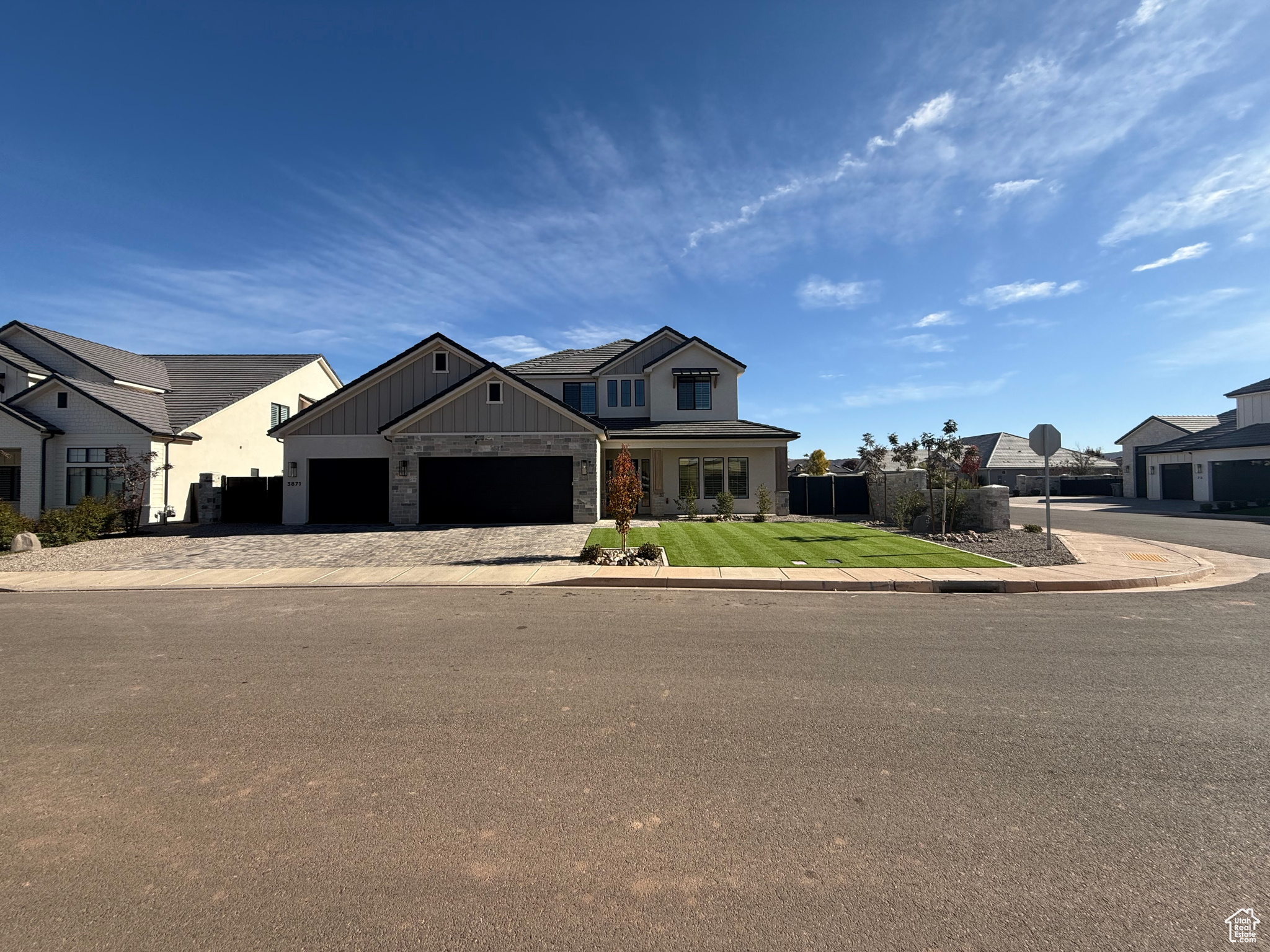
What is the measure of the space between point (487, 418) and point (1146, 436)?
161ft

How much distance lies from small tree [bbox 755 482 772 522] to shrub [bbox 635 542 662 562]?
9169 mm

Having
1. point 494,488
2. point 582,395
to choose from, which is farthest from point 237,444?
point 582,395

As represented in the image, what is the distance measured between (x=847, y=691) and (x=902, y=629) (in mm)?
2657

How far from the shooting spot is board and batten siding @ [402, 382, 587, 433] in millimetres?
20344

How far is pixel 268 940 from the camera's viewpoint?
2488 millimetres

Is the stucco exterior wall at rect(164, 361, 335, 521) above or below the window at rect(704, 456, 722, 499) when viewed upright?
above

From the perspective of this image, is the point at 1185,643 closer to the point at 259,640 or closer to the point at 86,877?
the point at 86,877

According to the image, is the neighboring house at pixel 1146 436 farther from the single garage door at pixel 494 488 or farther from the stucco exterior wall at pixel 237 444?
the stucco exterior wall at pixel 237 444

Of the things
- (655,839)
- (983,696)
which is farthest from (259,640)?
(983,696)

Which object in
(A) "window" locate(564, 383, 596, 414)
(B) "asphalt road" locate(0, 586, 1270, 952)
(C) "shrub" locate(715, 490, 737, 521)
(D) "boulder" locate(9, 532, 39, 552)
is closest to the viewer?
(B) "asphalt road" locate(0, 586, 1270, 952)

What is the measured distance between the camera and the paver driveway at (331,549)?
1362cm

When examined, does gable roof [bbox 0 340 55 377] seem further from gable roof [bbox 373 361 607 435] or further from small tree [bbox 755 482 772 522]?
small tree [bbox 755 482 772 522]

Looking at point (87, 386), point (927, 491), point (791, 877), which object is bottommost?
point (791, 877)

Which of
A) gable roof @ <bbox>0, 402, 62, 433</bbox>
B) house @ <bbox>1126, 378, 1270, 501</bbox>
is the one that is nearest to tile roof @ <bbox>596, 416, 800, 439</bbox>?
gable roof @ <bbox>0, 402, 62, 433</bbox>
